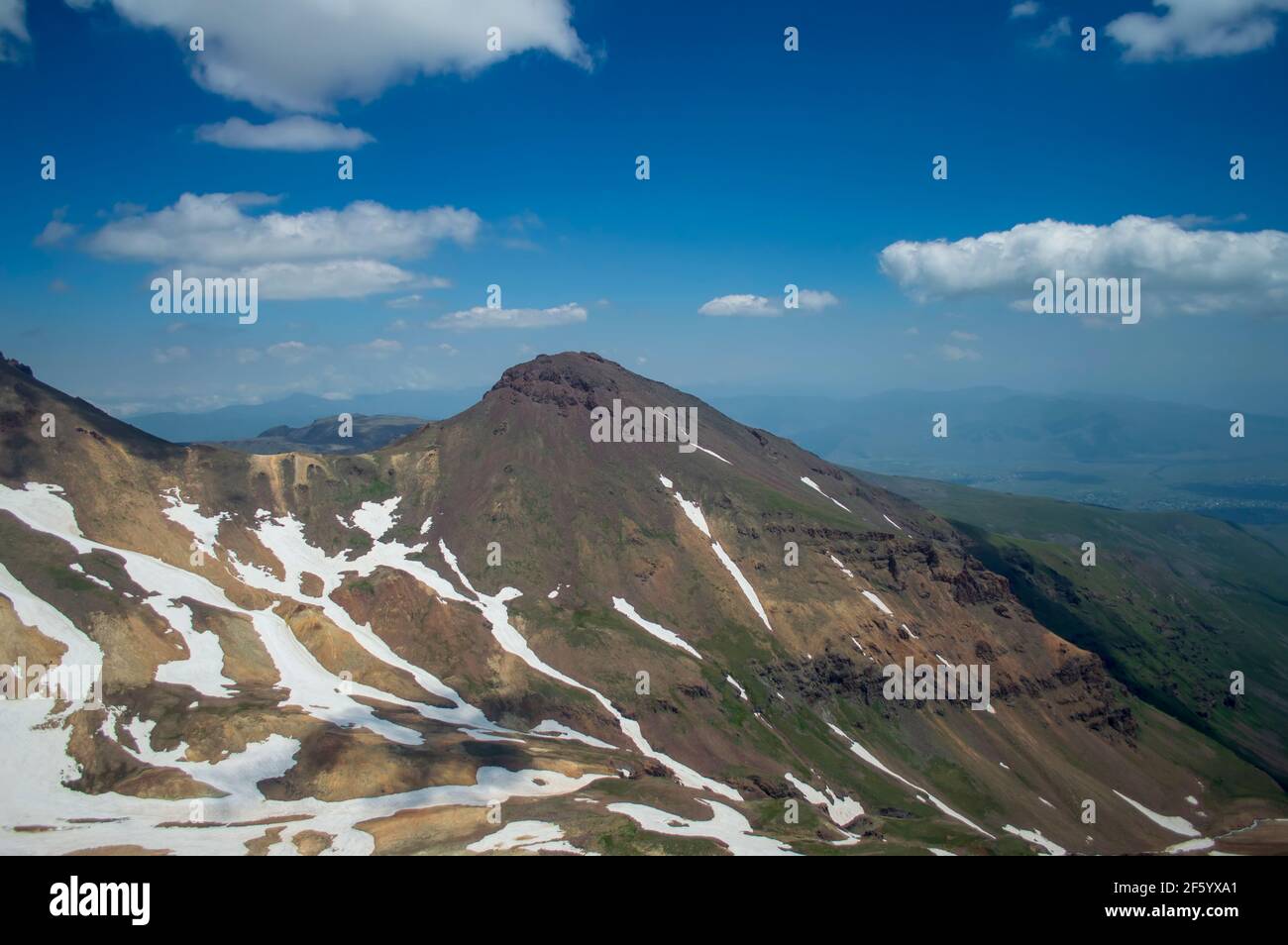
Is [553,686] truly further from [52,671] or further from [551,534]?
[52,671]

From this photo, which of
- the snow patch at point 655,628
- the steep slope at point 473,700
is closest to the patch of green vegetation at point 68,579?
the steep slope at point 473,700

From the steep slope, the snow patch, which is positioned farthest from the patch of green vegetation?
the snow patch

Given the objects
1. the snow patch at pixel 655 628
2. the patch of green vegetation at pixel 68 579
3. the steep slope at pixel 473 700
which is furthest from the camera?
the snow patch at pixel 655 628

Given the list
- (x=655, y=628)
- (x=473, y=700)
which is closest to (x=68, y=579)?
(x=473, y=700)

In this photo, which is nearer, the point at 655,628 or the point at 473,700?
the point at 473,700

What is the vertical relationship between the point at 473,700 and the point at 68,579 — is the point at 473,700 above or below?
below

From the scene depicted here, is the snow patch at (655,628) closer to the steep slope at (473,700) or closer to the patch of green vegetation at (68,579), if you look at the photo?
the steep slope at (473,700)

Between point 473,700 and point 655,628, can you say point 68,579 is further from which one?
point 655,628

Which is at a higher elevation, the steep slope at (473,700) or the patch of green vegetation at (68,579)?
the patch of green vegetation at (68,579)
